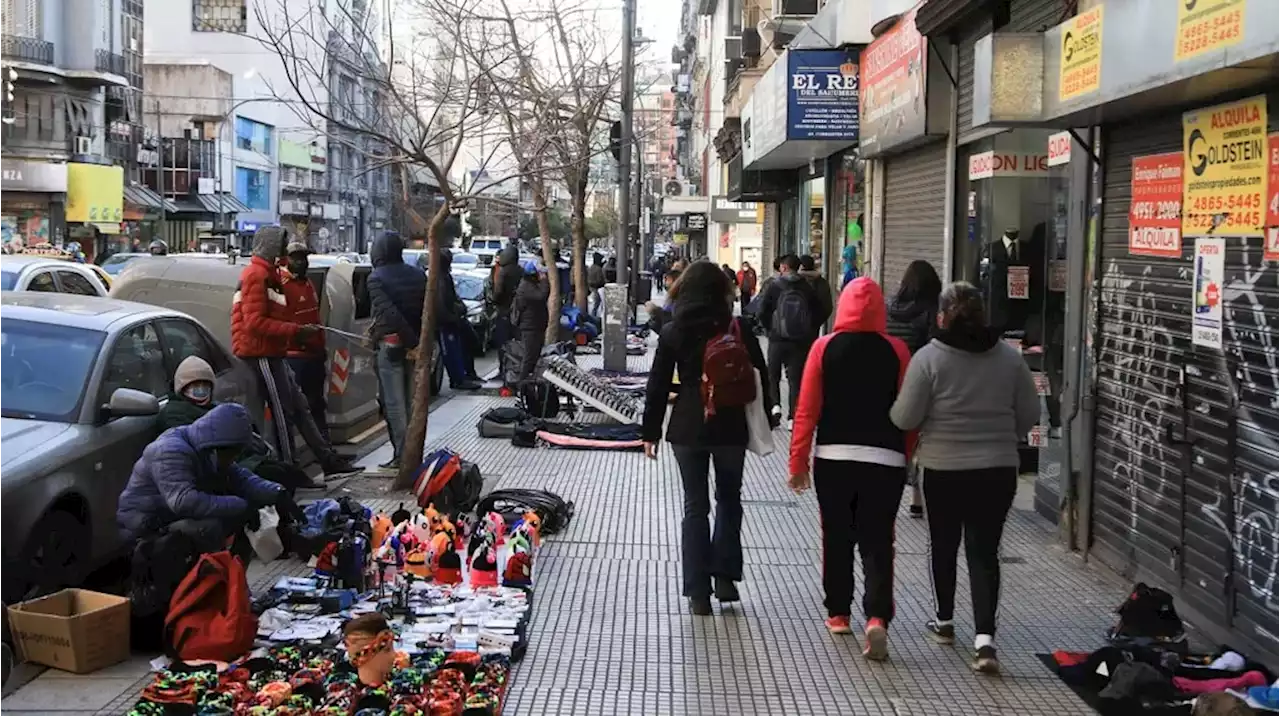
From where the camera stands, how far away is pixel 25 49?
50.2 metres

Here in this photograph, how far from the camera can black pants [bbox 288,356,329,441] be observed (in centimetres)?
1116

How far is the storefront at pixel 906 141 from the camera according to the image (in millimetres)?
12576

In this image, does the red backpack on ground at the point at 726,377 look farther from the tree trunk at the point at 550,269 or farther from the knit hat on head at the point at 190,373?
the tree trunk at the point at 550,269

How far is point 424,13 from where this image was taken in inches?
596

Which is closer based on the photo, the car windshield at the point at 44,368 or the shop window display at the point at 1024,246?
the car windshield at the point at 44,368

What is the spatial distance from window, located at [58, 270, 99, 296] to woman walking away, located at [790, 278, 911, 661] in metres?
9.56

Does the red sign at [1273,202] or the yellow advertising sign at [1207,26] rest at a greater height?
the yellow advertising sign at [1207,26]

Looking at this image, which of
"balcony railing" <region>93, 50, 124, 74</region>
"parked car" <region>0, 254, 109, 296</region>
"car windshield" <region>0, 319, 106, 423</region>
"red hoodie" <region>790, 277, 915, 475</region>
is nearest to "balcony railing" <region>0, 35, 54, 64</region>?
"balcony railing" <region>93, 50, 124, 74</region>

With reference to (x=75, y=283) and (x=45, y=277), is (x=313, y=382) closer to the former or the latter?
(x=45, y=277)

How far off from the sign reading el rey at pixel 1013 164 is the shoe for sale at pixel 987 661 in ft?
19.5

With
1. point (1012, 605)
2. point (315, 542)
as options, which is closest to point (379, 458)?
point (315, 542)

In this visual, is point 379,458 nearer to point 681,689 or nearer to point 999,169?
point 999,169

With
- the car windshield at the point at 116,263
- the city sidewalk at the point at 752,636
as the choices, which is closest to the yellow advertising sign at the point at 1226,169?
the city sidewalk at the point at 752,636

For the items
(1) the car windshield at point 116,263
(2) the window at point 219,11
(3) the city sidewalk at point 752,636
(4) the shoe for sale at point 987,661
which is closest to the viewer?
(3) the city sidewalk at point 752,636
